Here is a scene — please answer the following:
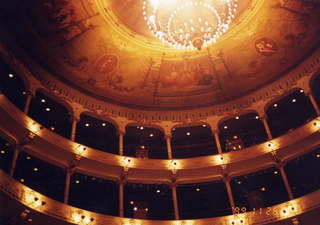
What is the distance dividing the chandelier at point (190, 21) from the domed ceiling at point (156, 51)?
0.96 ft

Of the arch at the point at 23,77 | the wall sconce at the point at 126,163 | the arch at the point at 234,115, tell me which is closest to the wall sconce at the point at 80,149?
the wall sconce at the point at 126,163

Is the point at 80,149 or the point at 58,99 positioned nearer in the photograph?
the point at 80,149

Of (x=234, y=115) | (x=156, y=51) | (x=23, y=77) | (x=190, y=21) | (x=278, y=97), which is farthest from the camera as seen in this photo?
(x=234, y=115)

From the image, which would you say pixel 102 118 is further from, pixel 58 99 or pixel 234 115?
pixel 234 115

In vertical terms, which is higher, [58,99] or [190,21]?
[58,99]

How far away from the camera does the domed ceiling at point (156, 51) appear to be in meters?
20.5

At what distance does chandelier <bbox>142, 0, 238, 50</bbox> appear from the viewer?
1712 cm

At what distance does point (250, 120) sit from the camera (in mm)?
25141

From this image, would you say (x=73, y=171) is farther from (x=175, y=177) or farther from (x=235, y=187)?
(x=235, y=187)

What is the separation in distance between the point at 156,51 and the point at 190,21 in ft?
18.5

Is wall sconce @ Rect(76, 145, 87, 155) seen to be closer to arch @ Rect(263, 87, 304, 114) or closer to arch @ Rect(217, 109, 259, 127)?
arch @ Rect(217, 109, 259, 127)

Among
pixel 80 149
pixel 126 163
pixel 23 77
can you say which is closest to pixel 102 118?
pixel 80 149

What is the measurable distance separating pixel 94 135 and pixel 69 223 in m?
8.75

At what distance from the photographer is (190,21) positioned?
17.5 meters
